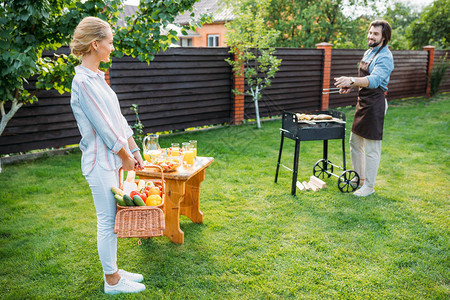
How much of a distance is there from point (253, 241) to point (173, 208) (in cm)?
87

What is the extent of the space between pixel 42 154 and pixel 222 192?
12.2 ft

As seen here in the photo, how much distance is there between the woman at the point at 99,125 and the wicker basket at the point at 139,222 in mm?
157

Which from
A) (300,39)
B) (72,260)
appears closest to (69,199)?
(72,260)

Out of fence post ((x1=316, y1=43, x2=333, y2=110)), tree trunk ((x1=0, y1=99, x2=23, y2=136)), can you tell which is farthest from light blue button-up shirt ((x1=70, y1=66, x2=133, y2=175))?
fence post ((x1=316, y1=43, x2=333, y2=110))

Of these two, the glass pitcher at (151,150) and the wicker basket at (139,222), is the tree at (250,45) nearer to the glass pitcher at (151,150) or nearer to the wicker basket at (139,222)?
the glass pitcher at (151,150)

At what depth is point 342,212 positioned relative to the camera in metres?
4.25

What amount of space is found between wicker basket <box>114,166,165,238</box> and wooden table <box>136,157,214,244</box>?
1.86 feet

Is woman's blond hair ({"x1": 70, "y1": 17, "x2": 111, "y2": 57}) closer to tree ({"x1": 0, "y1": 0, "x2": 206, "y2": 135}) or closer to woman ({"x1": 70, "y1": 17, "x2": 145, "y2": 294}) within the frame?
woman ({"x1": 70, "y1": 17, "x2": 145, "y2": 294})

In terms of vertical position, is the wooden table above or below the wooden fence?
below

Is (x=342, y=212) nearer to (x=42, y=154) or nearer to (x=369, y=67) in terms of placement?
(x=369, y=67)

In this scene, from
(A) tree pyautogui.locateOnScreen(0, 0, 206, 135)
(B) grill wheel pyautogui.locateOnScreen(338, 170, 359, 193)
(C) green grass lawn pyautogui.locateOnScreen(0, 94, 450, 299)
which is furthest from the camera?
(B) grill wheel pyautogui.locateOnScreen(338, 170, 359, 193)

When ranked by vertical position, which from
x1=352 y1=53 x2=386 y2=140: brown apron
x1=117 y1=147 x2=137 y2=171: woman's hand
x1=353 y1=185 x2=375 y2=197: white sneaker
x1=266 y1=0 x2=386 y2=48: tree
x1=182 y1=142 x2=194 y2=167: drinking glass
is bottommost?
x1=353 y1=185 x2=375 y2=197: white sneaker

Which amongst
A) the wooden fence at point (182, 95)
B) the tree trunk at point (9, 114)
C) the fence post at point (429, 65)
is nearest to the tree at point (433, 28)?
the fence post at point (429, 65)

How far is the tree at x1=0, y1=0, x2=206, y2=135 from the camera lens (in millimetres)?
3256
